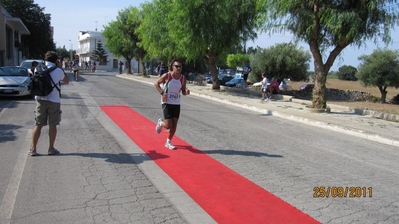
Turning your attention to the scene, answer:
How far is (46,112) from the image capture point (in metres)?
6.32

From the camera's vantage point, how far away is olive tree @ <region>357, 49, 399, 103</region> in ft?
88.7

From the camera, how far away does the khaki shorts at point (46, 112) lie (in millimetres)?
6255

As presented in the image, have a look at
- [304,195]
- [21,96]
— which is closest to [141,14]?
[21,96]

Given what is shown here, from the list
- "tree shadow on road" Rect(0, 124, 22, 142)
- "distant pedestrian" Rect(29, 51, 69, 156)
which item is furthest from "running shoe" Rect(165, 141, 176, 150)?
"tree shadow on road" Rect(0, 124, 22, 142)

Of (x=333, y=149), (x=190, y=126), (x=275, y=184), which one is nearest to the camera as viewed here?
(x=275, y=184)

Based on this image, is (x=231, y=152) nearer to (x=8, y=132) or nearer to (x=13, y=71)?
(x=8, y=132)

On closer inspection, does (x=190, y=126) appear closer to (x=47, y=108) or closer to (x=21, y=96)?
(x=47, y=108)

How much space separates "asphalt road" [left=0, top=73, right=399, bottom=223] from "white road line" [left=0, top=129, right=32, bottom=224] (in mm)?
13

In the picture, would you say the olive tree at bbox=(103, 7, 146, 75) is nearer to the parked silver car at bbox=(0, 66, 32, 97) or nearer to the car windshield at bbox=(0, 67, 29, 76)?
the car windshield at bbox=(0, 67, 29, 76)

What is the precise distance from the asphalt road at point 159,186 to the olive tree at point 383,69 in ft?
64.9

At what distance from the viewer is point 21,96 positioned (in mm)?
15219

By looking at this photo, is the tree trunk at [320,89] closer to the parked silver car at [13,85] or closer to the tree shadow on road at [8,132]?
the tree shadow on road at [8,132]

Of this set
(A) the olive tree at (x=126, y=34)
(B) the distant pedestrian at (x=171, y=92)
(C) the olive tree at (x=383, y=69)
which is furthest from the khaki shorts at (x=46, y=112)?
(A) the olive tree at (x=126, y=34)

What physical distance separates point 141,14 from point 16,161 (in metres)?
38.2
